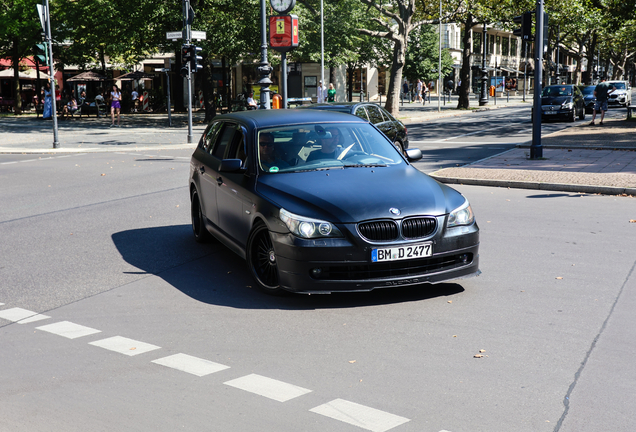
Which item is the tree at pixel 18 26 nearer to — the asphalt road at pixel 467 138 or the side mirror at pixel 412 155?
the asphalt road at pixel 467 138

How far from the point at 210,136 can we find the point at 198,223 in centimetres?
103

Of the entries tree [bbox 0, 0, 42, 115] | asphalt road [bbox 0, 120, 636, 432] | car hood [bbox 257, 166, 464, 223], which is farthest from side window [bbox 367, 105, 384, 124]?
tree [bbox 0, 0, 42, 115]

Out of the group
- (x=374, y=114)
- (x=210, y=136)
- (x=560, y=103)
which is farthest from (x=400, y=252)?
(x=560, y=103)

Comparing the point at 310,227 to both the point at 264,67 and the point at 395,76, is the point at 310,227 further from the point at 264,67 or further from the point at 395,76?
the point at 395,76

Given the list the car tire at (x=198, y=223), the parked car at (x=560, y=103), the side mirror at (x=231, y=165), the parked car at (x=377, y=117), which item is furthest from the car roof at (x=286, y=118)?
the parked car at (x=560, y=103)

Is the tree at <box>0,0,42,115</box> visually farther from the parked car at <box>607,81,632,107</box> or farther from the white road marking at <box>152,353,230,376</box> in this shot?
the white road marking at <box>152,353,230,376</box>

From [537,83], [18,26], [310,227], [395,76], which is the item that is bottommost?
[310,227]

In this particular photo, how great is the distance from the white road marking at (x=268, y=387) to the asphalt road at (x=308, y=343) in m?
0.01

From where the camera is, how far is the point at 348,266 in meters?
5.89

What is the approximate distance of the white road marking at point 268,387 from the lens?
4.23m

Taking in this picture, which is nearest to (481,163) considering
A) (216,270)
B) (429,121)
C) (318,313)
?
(216,270)

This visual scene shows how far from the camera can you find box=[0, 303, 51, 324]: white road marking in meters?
5.87

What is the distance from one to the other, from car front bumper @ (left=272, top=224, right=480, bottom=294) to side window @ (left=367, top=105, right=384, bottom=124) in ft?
33.2

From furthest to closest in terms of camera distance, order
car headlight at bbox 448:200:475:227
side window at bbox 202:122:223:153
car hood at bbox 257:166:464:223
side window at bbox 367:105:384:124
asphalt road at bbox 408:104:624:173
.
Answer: asphalt road at bbox 408:104:624:173
side window at bbox 367:105:384:124
side window at bbox 202:122:223:153
car headlight at bbox 448:200:475:227
car hood at bbox 257:166:464:223
